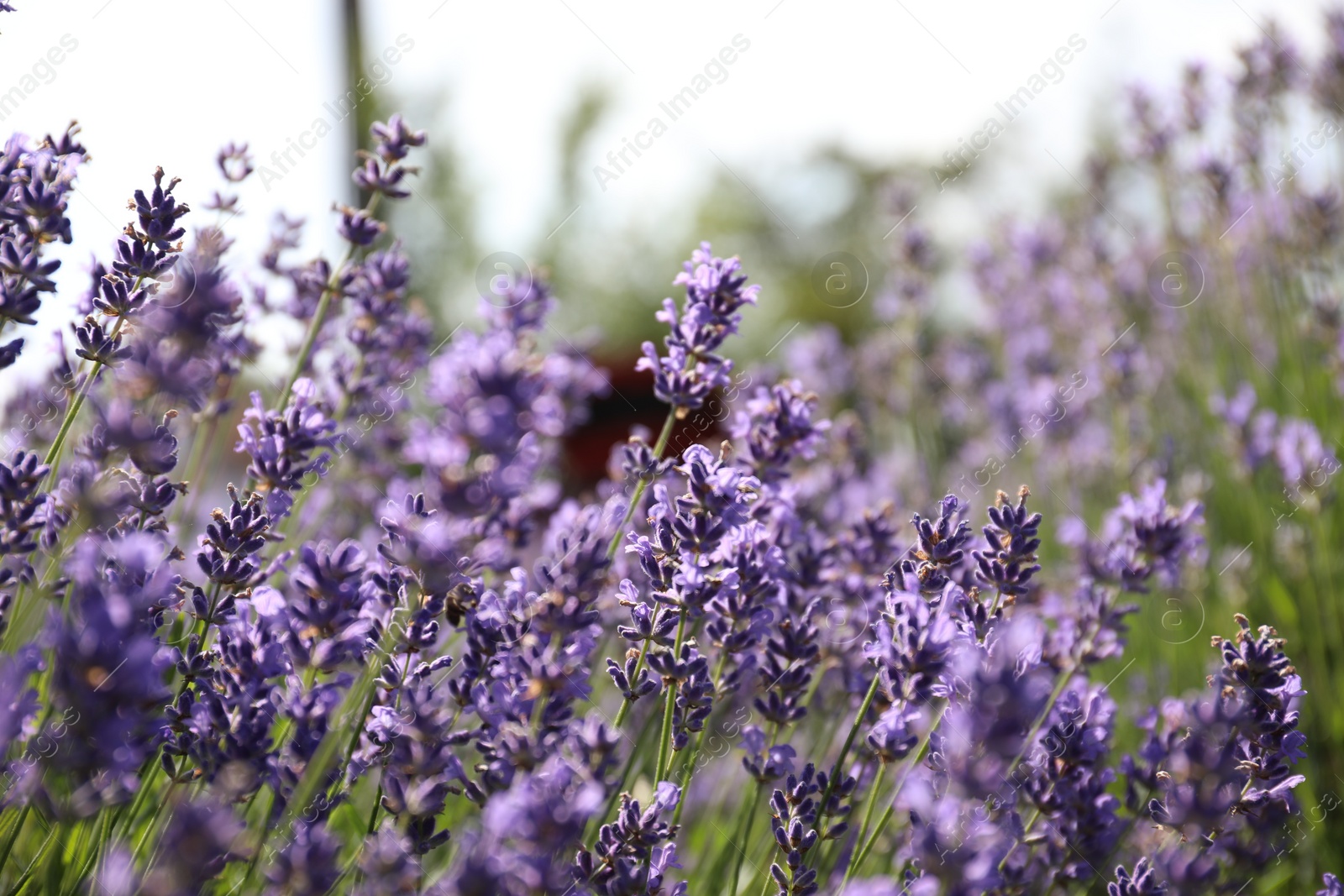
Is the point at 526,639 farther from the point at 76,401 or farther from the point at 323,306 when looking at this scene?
the point at 323,306

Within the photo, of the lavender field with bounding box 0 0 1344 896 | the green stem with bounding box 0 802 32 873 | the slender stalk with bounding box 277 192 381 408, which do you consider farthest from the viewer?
the slender stalk with bounding box 277 192 381 408

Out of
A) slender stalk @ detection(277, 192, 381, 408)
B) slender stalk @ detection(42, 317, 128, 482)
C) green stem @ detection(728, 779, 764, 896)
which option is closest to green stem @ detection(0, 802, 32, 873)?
slender stalk @ detection(42, 317, 128, 482)

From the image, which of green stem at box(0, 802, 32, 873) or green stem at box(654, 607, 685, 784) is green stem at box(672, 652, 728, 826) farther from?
green stem at box(0, 802, 32, 873)

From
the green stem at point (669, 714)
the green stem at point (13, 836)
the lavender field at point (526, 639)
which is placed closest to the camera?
the lavender field at point (526, 639)

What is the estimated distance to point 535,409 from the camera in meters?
1.22

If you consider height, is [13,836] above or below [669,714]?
below

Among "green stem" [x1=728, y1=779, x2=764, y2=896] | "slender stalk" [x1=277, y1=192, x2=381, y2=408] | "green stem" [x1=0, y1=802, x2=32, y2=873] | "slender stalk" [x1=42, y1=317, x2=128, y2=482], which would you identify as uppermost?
"slender stalk" [x1=277, y1=192, x2=381, y2=408]

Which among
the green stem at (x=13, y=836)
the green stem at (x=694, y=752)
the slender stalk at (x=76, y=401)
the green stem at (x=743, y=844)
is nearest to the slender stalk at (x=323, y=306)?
the slender stalk at (x=76, y=401)

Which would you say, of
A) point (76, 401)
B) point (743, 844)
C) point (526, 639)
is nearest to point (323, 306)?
point (76, 401)

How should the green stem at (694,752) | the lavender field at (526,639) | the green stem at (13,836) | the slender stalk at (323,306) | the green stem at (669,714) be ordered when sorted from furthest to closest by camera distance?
the slender stalk at (323,306), the green stem at (694,752), the green stem at (669,714), the green stem at (13,836), the lavender field at (526,639)

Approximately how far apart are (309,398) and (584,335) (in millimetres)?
1654

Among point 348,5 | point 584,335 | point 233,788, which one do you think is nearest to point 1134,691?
point 584,335

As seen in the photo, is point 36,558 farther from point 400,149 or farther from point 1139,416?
point 1139,416

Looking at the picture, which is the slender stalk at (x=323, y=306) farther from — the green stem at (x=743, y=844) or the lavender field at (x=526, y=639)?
the green stem at (x=743, y=844)
